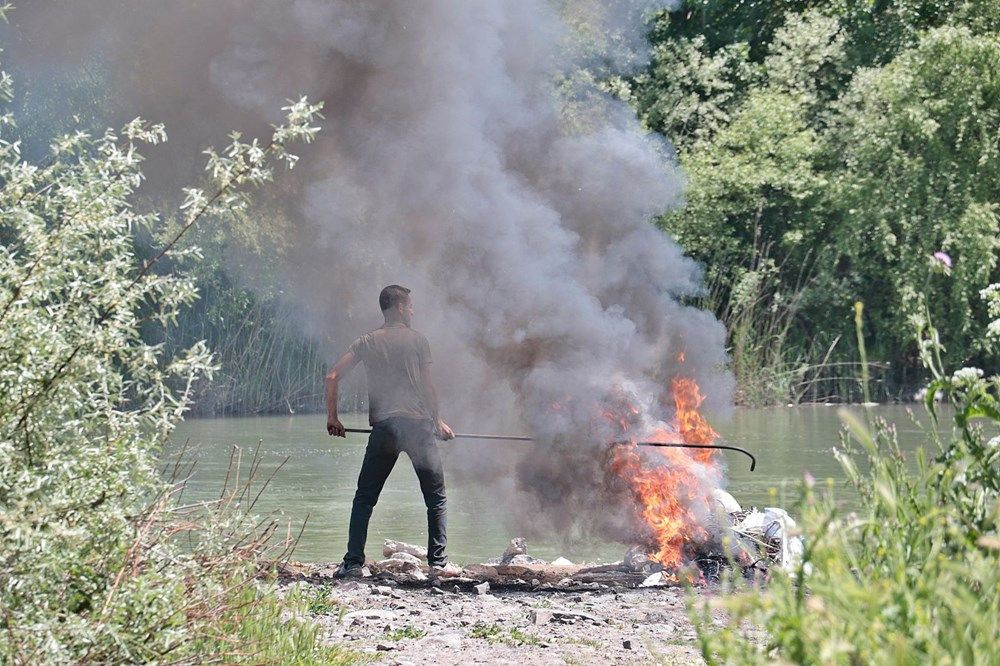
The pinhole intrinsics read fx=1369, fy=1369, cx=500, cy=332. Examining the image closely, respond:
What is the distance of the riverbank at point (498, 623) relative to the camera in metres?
6.41

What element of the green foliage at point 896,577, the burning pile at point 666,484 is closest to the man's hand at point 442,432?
the burning pile at point 666,484

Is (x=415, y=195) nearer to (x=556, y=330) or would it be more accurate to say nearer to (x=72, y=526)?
(x=556, y=330)

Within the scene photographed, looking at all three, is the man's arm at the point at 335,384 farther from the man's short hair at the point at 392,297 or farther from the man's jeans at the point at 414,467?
the man's short hair at the point at 392,297

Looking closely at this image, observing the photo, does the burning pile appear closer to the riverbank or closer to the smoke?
the smoke

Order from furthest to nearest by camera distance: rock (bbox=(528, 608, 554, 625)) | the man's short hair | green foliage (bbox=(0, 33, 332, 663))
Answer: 1. the man's short hair
2. rock (bbox=(528, 608, 554, 625))
3. green foliage (bbox=(0, 33, 332, 663))

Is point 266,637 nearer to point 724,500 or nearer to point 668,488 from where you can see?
point 668,488

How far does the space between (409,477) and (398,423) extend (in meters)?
8.09

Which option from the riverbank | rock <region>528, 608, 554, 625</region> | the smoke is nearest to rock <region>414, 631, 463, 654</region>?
the riverbank

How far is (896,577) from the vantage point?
2.90 meters

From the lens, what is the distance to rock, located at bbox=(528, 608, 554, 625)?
284 inches

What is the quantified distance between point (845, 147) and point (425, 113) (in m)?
20.2

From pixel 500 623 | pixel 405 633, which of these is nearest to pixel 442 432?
pixel 500 623

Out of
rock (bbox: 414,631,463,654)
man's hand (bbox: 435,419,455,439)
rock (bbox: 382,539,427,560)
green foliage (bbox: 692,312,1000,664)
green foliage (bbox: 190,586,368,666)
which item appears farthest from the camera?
rock (bbox: 382,539,427,560)

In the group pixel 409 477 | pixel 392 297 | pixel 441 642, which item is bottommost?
Answer: pixel 441 642
